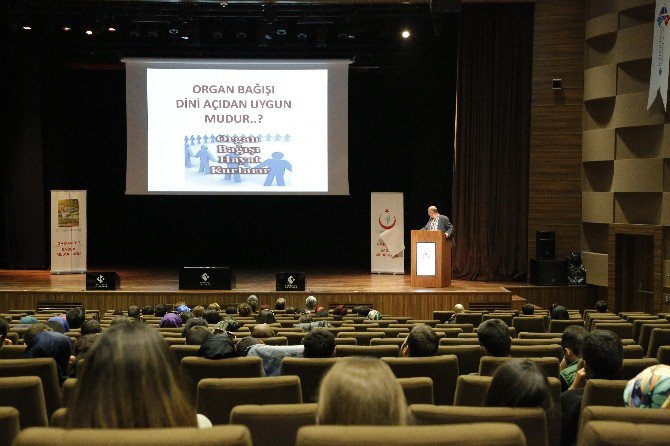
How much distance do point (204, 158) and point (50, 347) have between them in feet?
31.8

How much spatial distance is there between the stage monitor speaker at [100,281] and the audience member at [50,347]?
25.2 feet

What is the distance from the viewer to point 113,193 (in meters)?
17.5

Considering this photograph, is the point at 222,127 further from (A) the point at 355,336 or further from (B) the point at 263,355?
(B) the point at 263,355

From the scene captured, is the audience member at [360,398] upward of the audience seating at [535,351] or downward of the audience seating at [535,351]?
upward

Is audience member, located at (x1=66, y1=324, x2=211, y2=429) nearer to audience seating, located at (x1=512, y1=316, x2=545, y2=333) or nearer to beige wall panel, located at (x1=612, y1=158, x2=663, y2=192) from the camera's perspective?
audience seating, located at (x1=512, y1=316, x2=545, y2=333)

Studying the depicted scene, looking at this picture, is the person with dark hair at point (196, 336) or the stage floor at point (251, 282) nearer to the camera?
the person with dark hair at point (196, 336)

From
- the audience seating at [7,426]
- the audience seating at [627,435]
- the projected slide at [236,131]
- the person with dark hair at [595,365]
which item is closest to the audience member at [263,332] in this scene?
the person with dark hair at [595,365]

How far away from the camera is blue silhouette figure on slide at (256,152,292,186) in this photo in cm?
1408

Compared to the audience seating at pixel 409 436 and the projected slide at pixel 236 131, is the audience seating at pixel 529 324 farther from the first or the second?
the projected slide at pixel 236 131

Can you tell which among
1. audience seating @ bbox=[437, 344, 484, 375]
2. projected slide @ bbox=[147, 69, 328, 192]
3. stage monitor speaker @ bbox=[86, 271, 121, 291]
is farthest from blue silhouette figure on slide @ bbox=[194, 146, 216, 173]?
audience seating @ bbox=[437, 344, 484, 375]

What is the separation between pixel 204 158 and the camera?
14117 mm

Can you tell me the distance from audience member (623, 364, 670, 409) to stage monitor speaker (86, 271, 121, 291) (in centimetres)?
1048

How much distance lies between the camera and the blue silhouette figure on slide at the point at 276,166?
46.2 feet

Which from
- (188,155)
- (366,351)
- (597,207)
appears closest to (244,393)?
(366,351)
